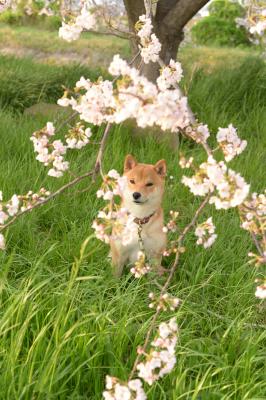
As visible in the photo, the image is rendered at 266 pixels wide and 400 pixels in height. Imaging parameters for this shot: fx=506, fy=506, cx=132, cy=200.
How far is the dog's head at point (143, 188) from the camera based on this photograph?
11.3 ft

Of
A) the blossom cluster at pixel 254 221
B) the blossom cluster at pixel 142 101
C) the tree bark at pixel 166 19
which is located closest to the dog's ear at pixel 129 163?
the blossom cluster at pixel 254 221

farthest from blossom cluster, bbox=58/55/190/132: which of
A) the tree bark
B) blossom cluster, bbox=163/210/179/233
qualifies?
the tree bark

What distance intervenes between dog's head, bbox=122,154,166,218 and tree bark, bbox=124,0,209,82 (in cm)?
307

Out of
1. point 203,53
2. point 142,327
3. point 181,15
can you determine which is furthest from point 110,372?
point 203,53

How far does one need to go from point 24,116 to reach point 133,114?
16.2 ft

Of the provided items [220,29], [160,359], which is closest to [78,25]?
[160,359]

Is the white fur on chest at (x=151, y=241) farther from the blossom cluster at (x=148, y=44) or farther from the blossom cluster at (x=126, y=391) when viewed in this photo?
the blossom cluster at (x=126, y=391)

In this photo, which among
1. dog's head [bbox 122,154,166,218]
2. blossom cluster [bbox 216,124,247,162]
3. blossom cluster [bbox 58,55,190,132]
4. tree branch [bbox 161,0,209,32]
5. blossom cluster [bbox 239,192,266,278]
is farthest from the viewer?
tree branch [bbox 161,0,209,32]

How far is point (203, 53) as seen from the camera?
1260cm

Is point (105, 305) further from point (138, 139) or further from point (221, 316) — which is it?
point (138, 139)

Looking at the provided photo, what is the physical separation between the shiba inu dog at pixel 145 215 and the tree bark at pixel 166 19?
313 cm

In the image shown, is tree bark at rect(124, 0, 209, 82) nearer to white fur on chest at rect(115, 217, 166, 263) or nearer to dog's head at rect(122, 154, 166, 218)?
dog's head at rect(122, 154, 166, 218)

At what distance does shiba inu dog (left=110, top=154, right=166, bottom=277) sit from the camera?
11.5 ft

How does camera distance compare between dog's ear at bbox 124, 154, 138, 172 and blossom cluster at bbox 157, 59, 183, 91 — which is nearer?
blossom cluster at bbox 157, 59, 183, 91
